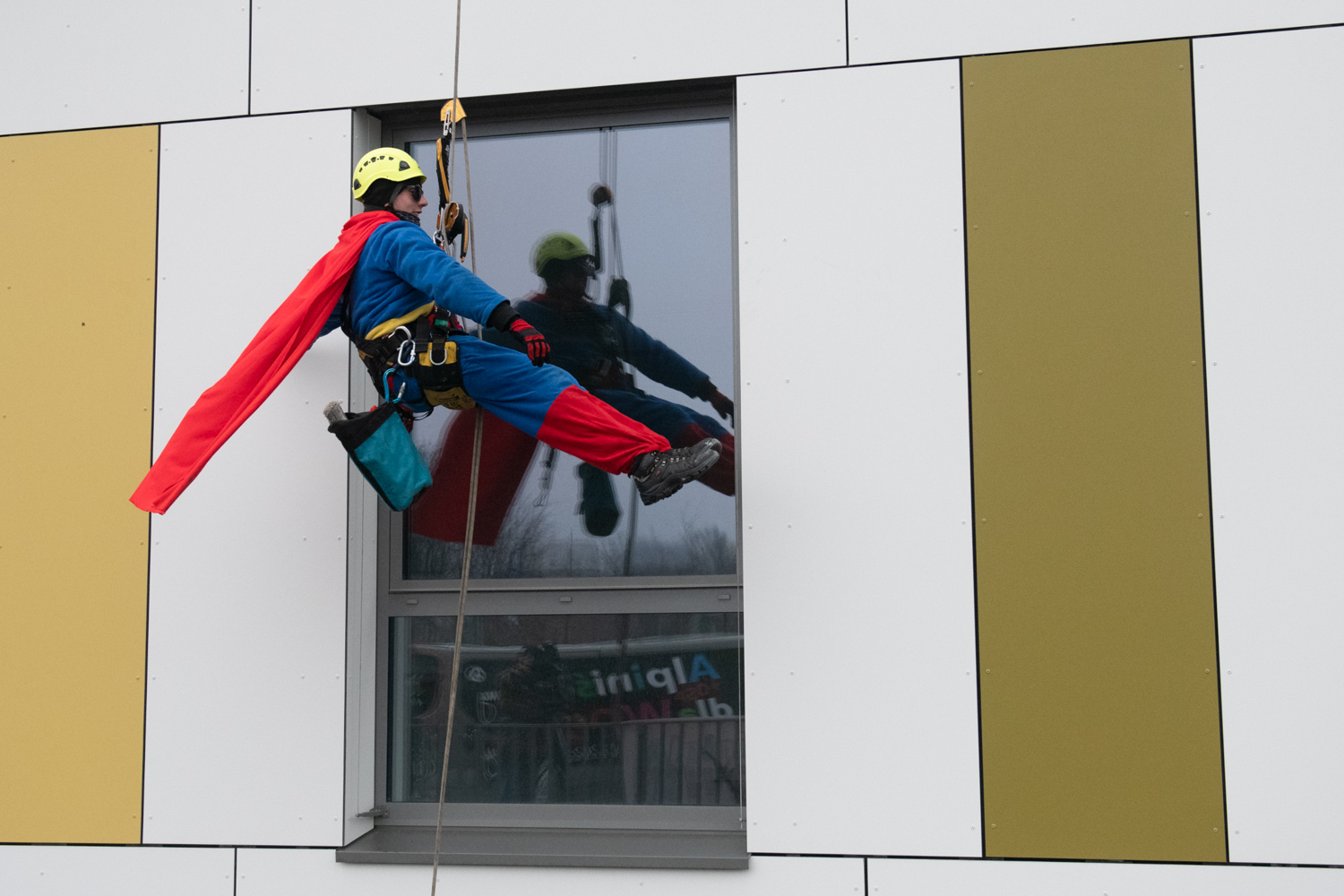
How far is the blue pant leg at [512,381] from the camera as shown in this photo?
269 cm

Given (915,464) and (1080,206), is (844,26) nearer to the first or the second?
(1080,206)

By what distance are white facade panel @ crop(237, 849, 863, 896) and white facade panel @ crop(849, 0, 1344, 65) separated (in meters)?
2.33

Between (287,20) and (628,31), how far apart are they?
1097mm

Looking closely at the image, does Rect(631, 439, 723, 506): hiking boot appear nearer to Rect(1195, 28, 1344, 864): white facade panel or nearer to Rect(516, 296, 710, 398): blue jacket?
Rect(516, 296, 710, 398): blue jacket

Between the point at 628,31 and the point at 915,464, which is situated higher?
the point at 628,31

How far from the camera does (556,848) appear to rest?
295cm

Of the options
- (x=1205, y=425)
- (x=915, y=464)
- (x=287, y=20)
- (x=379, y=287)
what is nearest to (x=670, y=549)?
(x=915, y=464)

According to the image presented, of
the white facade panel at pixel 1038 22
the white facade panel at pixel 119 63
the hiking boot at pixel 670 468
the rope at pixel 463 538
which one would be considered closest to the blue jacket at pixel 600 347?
the rope at pixel 463 538

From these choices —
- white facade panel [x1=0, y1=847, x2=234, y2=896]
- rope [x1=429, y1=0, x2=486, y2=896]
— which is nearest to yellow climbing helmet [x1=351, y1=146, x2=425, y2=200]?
rope [x1=429, y1=0, x2=486, y2=896]

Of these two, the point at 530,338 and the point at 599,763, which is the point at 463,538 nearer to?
the point at 599,763

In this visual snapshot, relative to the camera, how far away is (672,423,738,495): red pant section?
309 centimetres

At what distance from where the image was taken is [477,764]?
3.14 metres

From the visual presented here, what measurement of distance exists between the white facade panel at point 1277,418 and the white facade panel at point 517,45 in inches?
46.4

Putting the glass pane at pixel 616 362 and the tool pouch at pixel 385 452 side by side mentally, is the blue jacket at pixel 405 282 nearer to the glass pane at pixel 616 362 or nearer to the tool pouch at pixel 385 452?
the tool pouch at pixel 385 452
